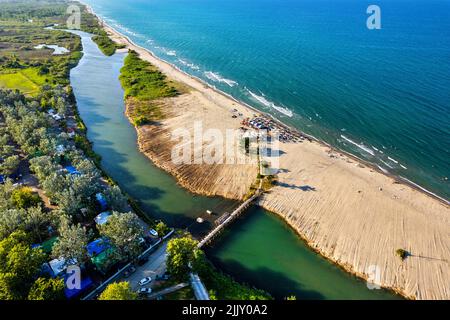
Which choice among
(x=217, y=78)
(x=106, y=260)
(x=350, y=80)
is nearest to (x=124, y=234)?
(x=106, y=260)

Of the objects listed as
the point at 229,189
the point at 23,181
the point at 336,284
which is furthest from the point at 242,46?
the point at 336,284

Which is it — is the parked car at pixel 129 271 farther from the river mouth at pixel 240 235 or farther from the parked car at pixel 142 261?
the river mouth at pixel 240 235

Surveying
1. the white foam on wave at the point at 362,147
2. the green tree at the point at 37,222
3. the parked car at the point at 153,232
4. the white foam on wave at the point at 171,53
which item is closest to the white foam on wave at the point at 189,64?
the white foam on wave at the point at 171,53

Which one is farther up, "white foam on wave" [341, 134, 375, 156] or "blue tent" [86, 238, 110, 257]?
"white foam on wave" [341, 134, 375, 156]

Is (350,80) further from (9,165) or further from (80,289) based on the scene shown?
(80,289)

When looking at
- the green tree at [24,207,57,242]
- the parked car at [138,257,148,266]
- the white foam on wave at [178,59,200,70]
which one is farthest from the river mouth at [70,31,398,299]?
the white foam on wave at [178,59,200,70]

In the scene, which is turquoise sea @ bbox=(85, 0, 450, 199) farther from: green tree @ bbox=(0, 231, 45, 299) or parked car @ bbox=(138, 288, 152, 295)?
green tree @ bbox=(0, 231, 45, 299)
